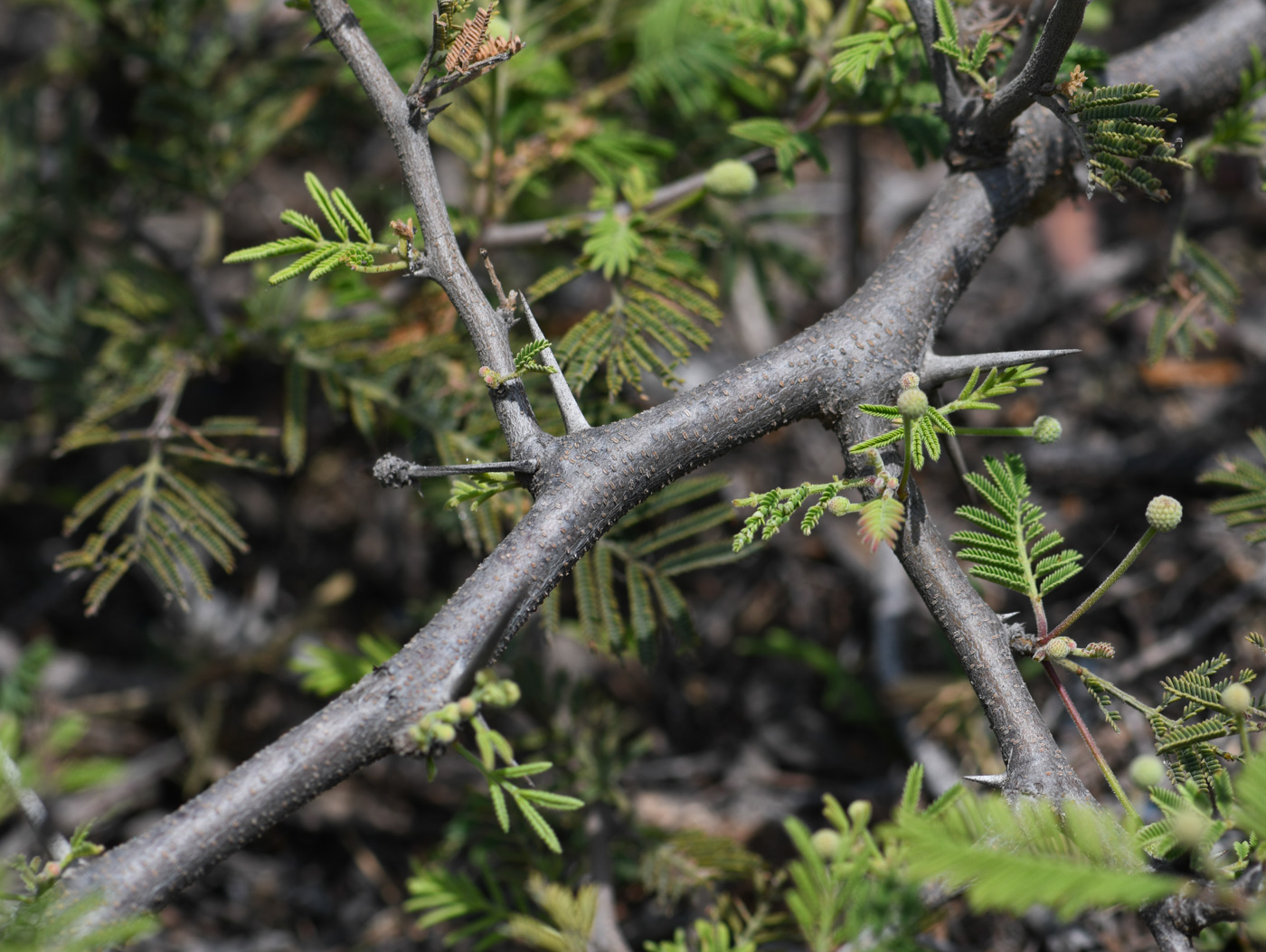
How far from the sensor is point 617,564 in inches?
77.5

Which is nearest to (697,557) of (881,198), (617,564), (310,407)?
(617,564)

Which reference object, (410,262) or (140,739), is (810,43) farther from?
(140,739)

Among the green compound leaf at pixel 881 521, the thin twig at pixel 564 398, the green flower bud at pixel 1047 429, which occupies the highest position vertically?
the thin twig at pixel 564 398

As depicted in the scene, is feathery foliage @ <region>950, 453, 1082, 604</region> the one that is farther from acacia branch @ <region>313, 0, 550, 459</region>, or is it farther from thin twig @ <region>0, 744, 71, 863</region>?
thin twig @ <region>0, 744, 71, 863</region>

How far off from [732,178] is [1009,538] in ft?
3.46

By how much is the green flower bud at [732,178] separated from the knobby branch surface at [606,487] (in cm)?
46

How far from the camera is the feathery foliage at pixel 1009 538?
142 cm

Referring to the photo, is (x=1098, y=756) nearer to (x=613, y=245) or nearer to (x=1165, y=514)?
(x=1165, y=514)

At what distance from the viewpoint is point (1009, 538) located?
146 centimetres

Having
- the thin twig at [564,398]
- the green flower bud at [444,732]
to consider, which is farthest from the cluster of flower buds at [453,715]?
the thin twig at [564,398]

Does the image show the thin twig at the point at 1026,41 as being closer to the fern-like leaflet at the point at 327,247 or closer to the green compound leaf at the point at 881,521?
the green compound leaf at the point at 881,521

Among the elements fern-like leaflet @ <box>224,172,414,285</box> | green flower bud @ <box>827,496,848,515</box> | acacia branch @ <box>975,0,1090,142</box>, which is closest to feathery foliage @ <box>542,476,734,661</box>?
green flower bud @ <box>827,496,848,515</box>

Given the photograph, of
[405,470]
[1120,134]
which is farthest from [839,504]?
[1120,134]

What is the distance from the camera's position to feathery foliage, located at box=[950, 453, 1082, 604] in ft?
4.67
